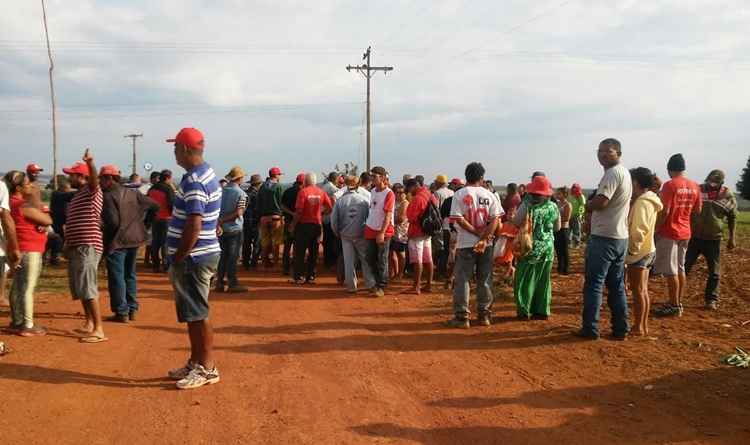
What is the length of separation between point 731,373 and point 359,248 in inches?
225

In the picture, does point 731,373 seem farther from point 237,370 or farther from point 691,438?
point 237,370

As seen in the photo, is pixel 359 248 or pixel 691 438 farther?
pixel 359 248

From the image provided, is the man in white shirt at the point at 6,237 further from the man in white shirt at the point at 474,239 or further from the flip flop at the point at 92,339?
the man in white shirt at the point at 474,239

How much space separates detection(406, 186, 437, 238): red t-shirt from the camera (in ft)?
31.8

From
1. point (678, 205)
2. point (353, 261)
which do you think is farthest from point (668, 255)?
point (353, 261)

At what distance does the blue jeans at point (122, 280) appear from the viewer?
7.33 meters

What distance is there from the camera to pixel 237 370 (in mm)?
5738

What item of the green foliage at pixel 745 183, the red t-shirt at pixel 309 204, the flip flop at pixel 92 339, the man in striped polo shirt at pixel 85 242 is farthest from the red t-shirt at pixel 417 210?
the green foliage at pixel 745 183

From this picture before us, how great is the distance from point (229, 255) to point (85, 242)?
3338mm

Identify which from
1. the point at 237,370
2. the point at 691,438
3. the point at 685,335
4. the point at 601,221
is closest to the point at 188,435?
the point at 237,370

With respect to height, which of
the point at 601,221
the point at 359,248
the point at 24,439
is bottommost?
the point at 24,439

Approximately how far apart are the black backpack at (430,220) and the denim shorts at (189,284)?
5.06m

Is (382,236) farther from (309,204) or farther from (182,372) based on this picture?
(182,372)

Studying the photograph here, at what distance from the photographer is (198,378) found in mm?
5188
